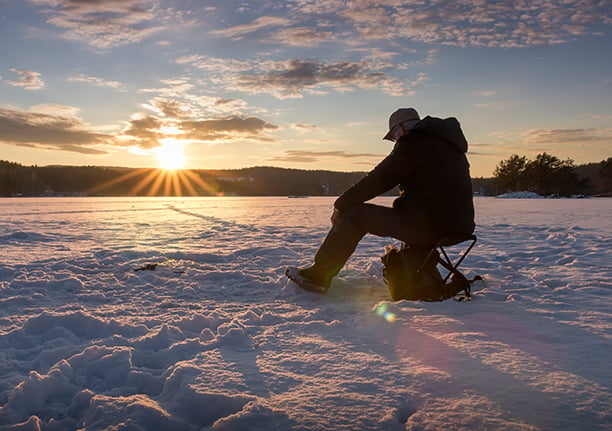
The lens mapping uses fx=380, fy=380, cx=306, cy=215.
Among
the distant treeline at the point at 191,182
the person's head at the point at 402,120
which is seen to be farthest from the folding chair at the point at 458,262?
the distant treeline at the point at 191,182

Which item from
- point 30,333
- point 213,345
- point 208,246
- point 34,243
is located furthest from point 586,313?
point 34,243

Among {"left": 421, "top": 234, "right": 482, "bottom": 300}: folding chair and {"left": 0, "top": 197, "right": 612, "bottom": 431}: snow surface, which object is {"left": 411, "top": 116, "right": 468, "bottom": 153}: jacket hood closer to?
{"left": 421, "top": 234, "right": 482, "bottom": 300}: folding chair

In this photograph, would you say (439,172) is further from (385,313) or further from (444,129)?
(385,313)

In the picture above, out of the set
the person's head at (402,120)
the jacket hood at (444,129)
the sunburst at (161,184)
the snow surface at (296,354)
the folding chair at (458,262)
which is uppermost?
the sunburst at (161,184)

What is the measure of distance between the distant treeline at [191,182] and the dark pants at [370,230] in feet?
248

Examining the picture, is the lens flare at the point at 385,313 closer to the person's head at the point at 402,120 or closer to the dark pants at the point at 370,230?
the dark pants at the point at 370,230

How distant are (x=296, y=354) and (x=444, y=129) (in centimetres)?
212

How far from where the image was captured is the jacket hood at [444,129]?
10.2 feet

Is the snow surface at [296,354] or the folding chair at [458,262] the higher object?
the folding chair at [458,262]

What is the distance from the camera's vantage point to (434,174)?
3.19m

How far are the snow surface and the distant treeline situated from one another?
75774 mm

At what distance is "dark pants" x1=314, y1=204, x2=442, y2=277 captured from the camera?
3357 mm

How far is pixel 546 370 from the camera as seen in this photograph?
6.30 ft

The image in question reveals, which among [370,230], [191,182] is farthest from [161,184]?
[370,230]
